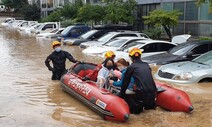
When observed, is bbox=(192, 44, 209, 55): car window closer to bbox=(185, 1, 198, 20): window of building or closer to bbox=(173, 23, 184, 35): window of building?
bbox=(185, 1, 198, 20): window of building

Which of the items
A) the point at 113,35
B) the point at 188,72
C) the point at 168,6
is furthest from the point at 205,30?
the point at 188,72

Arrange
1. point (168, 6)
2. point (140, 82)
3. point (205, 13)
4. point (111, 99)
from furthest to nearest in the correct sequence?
point (168, 6) < point (205, 13) < point (140, 82) < point (111, 99)

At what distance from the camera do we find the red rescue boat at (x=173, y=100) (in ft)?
24.9

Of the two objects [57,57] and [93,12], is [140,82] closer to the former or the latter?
[57,57]

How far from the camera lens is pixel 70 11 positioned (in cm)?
4103

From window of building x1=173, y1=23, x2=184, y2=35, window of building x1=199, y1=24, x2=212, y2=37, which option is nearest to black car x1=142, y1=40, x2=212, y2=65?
window of building x1=199, y1=24, x2=212, y2=37

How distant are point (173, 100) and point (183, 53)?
19.2 ft

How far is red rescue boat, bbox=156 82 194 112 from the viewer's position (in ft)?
24.9

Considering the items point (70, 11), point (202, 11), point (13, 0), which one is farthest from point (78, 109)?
point (13, 0)

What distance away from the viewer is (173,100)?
766 centimetres

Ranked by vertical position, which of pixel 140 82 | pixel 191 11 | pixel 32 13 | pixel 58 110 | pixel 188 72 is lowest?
pixel 58 110

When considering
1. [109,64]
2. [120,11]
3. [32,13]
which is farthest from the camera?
[32,13]

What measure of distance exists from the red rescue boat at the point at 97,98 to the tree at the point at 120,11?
19058 mm

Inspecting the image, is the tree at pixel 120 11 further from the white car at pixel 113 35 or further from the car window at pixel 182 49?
the car window at pixel 182 49
